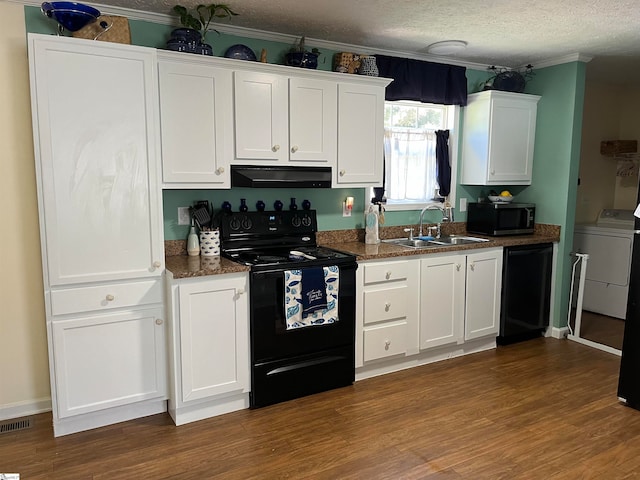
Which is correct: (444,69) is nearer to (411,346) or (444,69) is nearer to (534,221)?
(534,221)

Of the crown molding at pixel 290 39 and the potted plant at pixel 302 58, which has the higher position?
the crown molding at pixel 290 39

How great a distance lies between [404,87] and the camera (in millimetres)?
3986

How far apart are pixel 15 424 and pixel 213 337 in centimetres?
124

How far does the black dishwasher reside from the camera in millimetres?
4078

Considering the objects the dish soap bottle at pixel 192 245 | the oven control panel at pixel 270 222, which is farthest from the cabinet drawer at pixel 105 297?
the oven control panel at pixel 270 222

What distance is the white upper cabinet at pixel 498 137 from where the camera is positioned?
425 centimetres

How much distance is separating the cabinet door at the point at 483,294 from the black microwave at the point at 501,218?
38 cm

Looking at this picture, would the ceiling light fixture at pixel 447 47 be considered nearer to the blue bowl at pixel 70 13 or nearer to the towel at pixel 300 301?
the towel at pixel 300 301

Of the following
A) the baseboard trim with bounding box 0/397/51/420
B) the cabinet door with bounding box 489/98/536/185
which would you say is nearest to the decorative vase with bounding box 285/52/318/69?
the cabinet door with bounding box 489/98/536/185

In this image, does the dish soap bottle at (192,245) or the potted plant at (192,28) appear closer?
the potted plant at (192,28)

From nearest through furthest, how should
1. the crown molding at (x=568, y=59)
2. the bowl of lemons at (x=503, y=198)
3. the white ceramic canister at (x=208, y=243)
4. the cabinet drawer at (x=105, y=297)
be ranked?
the cabinet drawer at (x=105, y=297)
the white ceramic canister at (x=208, y=243)
the crown molding at (x=568, y=59)
the bowl of lemons at (x=503, y=198)

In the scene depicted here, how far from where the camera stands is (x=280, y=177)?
3.19m

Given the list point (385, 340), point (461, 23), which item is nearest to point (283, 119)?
point (461, 23)

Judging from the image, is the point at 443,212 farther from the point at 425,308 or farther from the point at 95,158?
the point at 95,158
